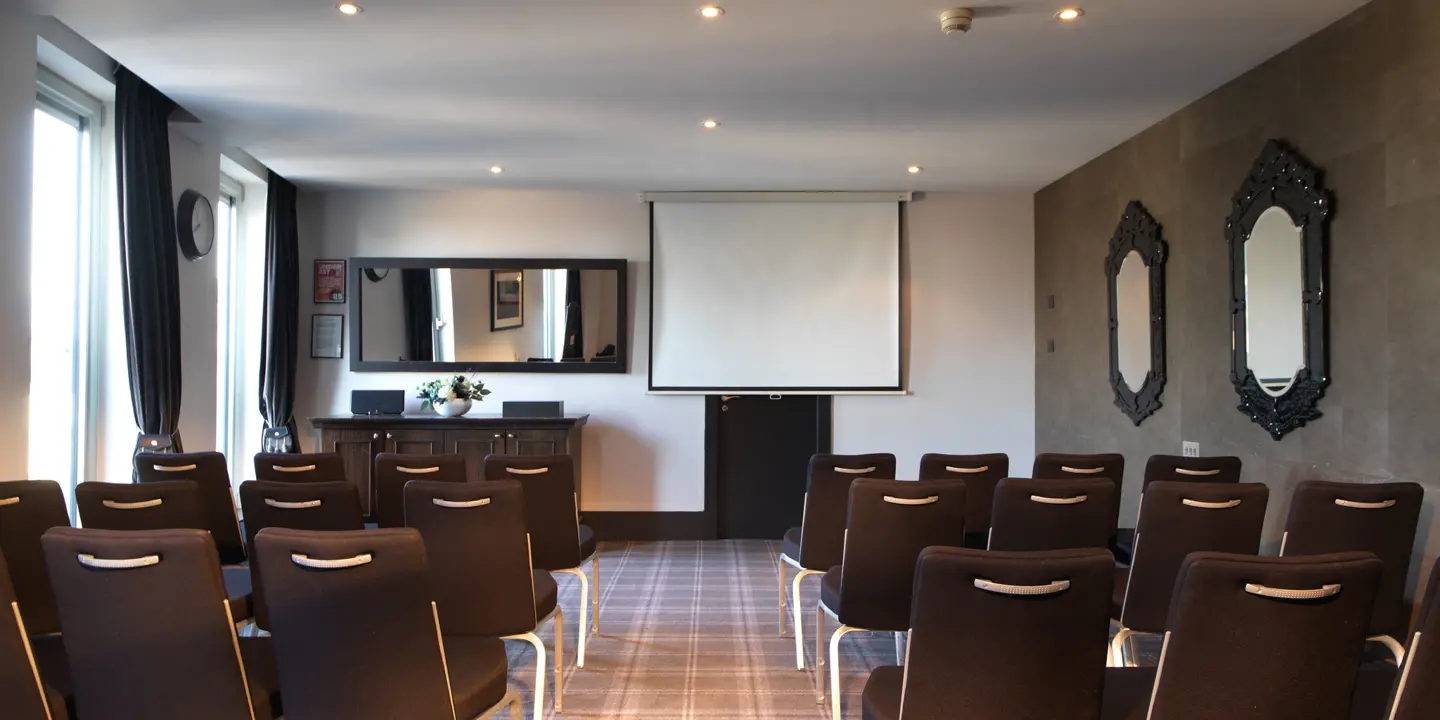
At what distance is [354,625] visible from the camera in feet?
6.06

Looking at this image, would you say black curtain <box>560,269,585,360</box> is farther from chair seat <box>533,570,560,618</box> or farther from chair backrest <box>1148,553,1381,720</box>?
chair backrest <box>1148,553,1381,720</box>

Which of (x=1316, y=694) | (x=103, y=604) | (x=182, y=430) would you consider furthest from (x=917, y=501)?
(x=182, y=430)

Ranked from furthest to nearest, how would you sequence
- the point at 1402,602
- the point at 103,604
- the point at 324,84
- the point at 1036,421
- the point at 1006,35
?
1. the point at 1036,421
2. the point at 324,84
3. the point at 1006,35
4. the point at 1402,602
5. the point at 103,604

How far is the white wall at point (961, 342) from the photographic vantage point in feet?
22.1

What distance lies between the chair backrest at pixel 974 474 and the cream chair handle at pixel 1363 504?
1200 millimetres

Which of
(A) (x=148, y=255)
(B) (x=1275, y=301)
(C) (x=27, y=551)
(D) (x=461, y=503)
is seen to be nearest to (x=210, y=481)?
(C) (x=27, y=551)

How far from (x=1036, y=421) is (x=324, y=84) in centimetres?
535

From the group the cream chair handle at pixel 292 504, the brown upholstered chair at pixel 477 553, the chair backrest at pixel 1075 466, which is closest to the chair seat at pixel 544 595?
the brown upholstered chair at pixel 477 553

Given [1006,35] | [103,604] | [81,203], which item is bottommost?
[103,604]

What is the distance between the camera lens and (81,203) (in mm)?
4285

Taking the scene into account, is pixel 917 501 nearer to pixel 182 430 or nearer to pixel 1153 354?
pixel 1153 354

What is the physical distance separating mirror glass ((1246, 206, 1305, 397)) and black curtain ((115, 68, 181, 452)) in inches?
205

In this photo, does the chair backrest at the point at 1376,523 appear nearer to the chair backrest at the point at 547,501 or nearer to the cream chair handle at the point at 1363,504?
the cream chair handle at the point at 1363,504

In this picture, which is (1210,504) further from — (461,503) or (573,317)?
(573,317)
